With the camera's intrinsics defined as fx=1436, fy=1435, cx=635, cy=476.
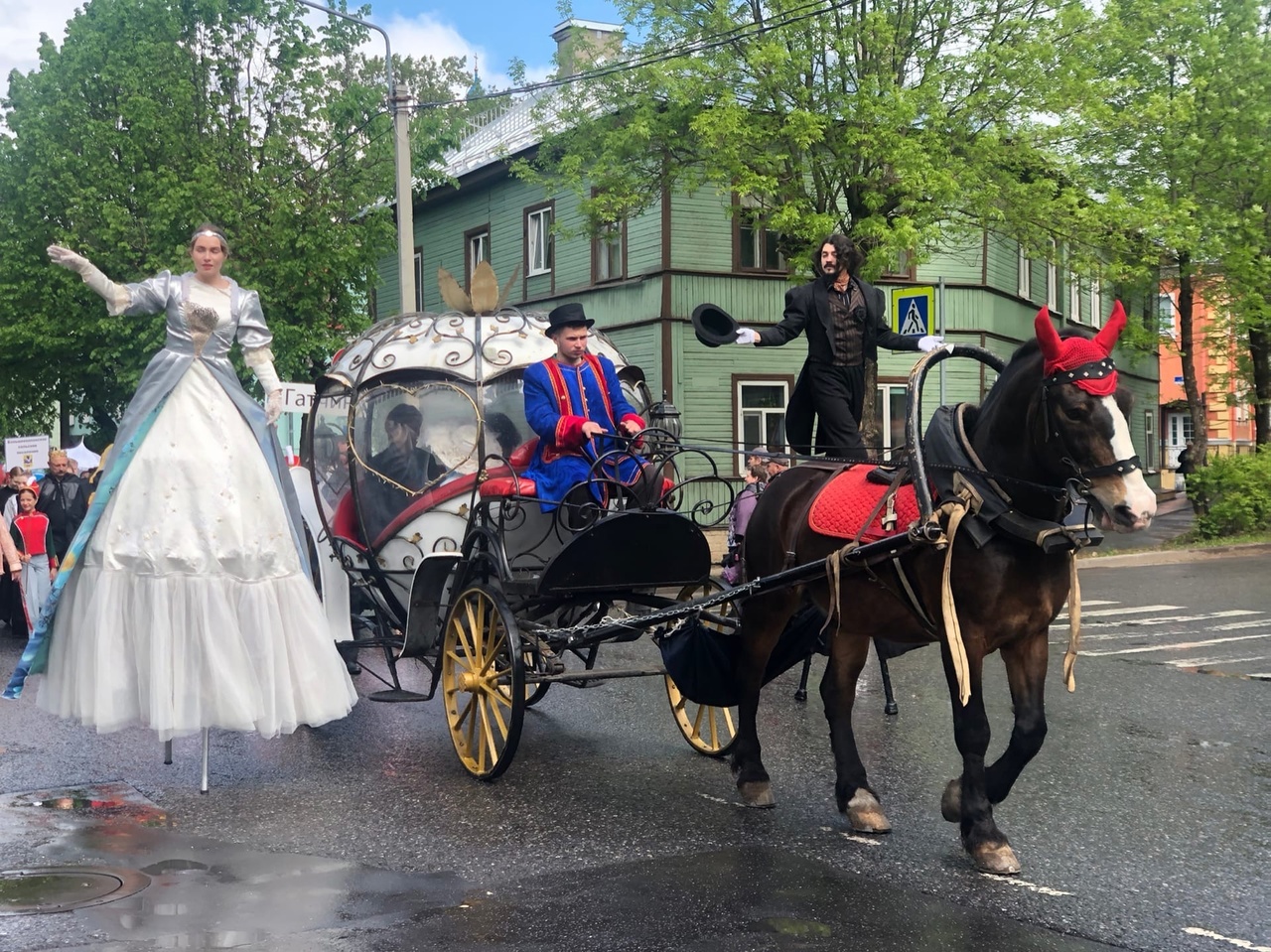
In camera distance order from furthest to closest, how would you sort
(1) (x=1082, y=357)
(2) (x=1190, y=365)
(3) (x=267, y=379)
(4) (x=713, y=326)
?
(2) (x=1190, y=365), (4) (x=713, y=326), (3) (x=267, y=379), (1) (x=1082, y=357)

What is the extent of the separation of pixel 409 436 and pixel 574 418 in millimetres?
1537

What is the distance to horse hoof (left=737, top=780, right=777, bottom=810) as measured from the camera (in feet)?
21.5

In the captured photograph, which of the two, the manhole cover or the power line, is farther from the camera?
the power line

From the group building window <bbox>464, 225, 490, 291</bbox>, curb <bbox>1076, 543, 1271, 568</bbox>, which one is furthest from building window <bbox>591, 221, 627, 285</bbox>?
curb <bbox>1076, 543, 1271, 568</bbox>

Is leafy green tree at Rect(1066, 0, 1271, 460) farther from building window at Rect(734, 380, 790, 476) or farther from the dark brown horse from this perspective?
the dark brown horse

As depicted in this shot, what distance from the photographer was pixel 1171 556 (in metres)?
22.4

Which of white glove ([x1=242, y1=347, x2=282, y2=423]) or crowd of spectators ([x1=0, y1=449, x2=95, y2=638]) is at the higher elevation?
white glove ([x1=242, y1=347, x2=282, y2=423])

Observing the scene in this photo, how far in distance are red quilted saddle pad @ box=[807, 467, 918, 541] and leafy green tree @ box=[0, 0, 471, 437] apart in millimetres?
19172

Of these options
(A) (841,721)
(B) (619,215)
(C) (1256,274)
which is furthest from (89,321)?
(A) (841,721)

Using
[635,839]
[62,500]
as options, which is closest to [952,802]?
[635,839]

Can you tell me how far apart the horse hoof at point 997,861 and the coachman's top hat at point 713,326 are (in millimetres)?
2787

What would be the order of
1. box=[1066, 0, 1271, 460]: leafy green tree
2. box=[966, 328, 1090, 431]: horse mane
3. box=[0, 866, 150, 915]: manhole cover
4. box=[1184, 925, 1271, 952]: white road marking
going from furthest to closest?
1. box=[1066, 0, 1271, 460]: leafy green tree
2. box=[966, 328, 1090, 431]: horse mane
3. box=[0, 866, 150, 915]: manhole cover
4. box=[1184, 925, 1271, 952]: white road marking

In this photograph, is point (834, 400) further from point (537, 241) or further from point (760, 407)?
point (537, 241)

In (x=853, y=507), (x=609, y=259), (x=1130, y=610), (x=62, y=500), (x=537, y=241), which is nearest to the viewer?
(x=853, y=507)
